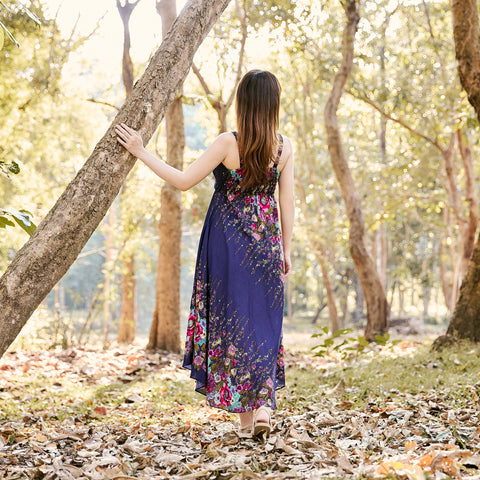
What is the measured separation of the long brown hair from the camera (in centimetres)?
340

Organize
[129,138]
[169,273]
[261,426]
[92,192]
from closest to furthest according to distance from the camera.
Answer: [92,192] < [129,138] < [261,426] < [169,273]

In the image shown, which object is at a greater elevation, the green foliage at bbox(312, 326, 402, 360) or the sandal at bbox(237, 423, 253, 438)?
the green foliage at bbox(312, 326, 402, 360)

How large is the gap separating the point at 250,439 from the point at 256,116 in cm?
196

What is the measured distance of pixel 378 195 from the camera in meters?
12.4

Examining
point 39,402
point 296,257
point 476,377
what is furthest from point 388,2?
point 296,257

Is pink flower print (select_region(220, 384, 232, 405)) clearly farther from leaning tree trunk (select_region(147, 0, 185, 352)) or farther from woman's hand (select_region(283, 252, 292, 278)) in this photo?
leaning tree trunk (select_region(147, 0, 185, 352))

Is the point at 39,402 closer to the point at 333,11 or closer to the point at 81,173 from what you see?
the point at 81,173

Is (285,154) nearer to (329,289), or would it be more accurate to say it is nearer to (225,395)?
(225,395)

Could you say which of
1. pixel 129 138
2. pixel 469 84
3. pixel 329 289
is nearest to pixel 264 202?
pixel 129 138

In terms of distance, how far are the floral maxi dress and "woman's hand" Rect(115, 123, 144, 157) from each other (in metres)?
0.74

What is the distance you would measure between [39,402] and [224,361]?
7.48ft

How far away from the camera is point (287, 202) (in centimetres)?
375

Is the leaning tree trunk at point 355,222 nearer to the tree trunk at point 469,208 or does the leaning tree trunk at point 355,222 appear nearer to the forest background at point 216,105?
the forest background at point 216,105

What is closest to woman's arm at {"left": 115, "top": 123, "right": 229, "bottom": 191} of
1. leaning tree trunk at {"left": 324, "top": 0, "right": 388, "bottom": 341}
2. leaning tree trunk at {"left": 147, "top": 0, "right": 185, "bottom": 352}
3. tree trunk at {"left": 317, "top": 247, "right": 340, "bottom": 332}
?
leaning tree trunk at {"left": 147, "top": 0, "right": 185, "bottom": 352}
